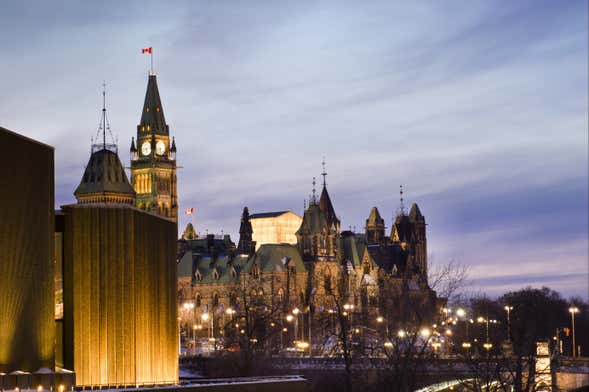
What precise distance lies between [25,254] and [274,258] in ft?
389

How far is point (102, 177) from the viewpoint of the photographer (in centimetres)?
15900

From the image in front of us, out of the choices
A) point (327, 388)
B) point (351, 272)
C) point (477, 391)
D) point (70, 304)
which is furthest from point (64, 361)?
point (351, 272)

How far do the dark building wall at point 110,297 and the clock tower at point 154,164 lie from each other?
128 m

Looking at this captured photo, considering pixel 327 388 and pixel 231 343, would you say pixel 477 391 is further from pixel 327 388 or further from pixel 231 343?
pixel 231 343

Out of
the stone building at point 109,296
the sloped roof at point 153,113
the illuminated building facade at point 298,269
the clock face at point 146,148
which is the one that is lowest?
the stone building at point 109,296

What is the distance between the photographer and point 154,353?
195ft

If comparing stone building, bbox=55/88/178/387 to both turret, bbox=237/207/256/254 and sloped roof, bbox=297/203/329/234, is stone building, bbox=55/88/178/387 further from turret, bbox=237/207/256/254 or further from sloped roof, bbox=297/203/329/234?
turret, bbox=237/207/256/254

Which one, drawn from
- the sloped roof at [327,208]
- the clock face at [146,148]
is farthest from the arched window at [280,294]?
the clock face at [146,148]

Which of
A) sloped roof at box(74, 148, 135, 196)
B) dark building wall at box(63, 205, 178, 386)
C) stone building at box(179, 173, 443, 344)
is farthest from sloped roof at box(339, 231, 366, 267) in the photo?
dark building wall at box(63, 205, 178, 386)

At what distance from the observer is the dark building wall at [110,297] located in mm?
54812

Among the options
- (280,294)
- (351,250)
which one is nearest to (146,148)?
(351,250)

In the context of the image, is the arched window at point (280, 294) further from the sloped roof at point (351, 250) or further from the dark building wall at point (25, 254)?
the dark building wall at point (25, 254)

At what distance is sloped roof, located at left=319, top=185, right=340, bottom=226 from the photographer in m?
190

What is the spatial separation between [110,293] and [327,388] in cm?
2776
